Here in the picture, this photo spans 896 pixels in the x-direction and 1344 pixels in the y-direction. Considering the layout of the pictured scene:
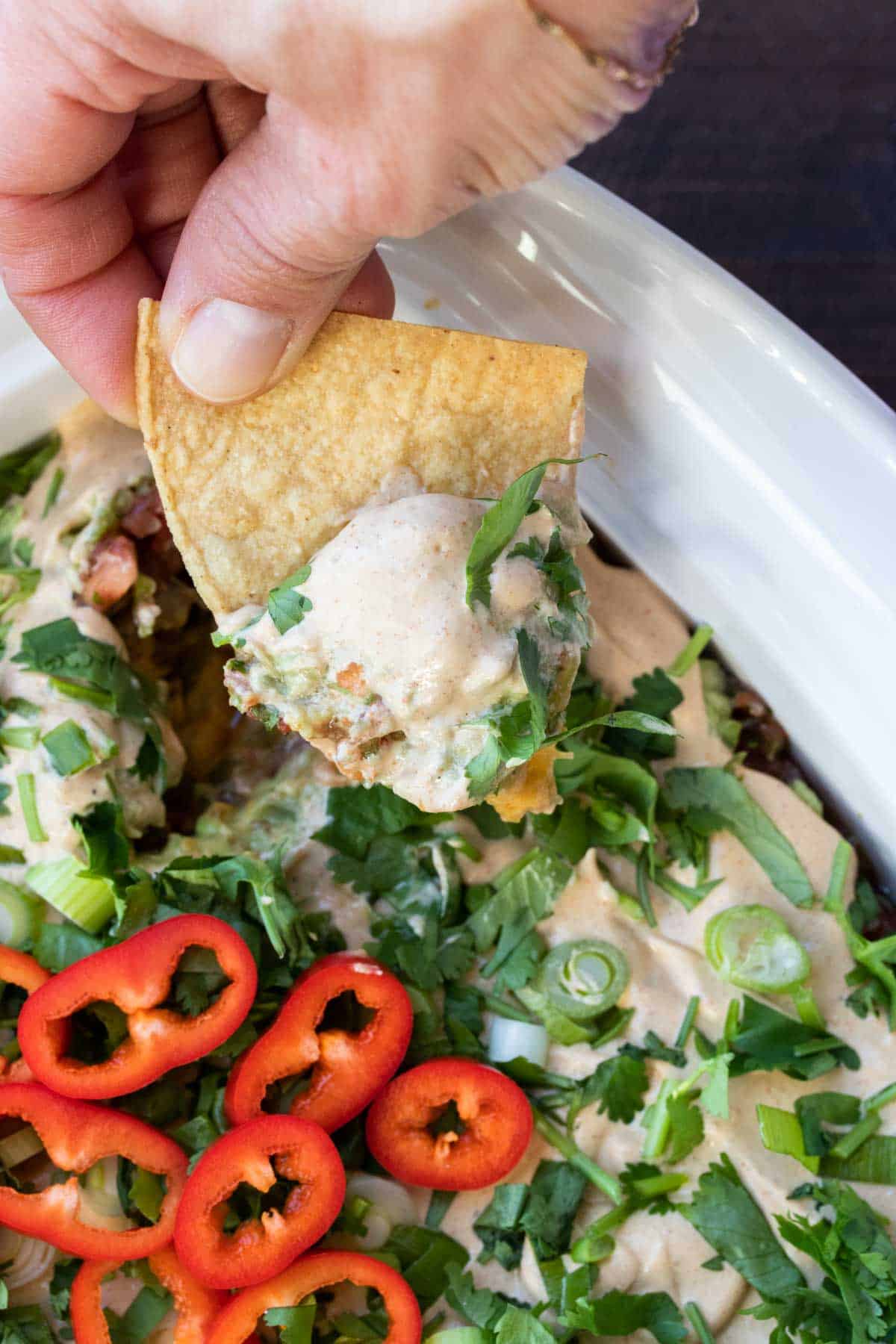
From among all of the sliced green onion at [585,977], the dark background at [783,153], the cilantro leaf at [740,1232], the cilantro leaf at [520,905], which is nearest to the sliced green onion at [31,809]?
the cilantro leaf at [520,905]

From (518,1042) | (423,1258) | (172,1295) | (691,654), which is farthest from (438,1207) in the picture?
(691,654)

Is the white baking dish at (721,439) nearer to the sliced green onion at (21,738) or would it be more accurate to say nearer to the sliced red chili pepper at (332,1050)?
the sliced green onion at (21,738)

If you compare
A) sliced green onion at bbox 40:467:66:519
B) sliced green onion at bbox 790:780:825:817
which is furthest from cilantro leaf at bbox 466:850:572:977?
sliced green onion at bbox 40:467:66:519

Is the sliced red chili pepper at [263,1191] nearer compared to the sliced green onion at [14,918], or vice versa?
the sliced red chili pepper at [263,1191]

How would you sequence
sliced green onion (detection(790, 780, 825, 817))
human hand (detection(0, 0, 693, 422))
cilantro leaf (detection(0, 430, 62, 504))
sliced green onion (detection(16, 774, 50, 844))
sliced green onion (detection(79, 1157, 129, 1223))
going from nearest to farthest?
human hand (detection(0, 0, 693, 422)) → sliced green onion (detection(79, 1157, 129, 1223)) → sliced green onion (detection(16, 774, 50, 844)) → sliced green onion (detection(790, 780, 825, 817)) → cilantro leaf (detection(0, 430, 62, 504))

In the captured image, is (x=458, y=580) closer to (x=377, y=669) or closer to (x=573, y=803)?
(x=377, y=669)

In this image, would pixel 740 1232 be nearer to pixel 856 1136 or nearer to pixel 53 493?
pixel 856 1136

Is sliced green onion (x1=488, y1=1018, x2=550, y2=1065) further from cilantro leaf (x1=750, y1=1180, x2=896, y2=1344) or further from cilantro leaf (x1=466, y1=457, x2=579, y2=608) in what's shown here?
cilantro leaf (x1=466, y1=457, x2=579, y2=608)
